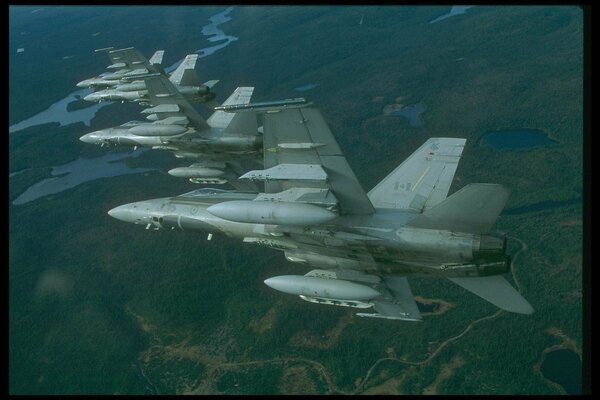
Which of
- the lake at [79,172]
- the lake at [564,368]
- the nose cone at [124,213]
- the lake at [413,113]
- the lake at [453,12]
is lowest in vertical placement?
the lake at [564,368]

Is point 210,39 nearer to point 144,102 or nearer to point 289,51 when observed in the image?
point 289,51

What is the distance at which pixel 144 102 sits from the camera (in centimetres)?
3422

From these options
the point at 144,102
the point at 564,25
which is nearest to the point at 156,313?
the point at 144,102

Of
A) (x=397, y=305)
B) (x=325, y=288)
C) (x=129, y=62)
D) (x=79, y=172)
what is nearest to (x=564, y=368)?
(x=397, y=305)

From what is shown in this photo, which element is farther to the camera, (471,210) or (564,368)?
(564,368)

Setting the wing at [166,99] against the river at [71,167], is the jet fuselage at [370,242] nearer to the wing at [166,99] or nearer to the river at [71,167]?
the wing at [166,99]

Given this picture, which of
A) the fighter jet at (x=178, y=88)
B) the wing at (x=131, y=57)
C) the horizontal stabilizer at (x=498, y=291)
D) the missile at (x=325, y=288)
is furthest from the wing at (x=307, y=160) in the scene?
the wing at (x=131, y=57)

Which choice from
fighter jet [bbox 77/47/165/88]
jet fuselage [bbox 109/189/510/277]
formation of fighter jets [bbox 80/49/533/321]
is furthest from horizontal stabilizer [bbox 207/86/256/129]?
jet fuselage [bbox 109/189/510/277]

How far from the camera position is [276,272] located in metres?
41.8

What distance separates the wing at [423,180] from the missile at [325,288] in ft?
11.8

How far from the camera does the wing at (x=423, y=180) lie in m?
19.6

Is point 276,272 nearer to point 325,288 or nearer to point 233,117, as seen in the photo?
point 233,117

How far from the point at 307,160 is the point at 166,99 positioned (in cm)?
1343

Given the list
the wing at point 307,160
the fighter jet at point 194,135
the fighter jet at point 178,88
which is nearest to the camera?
the wing at point 307,160
